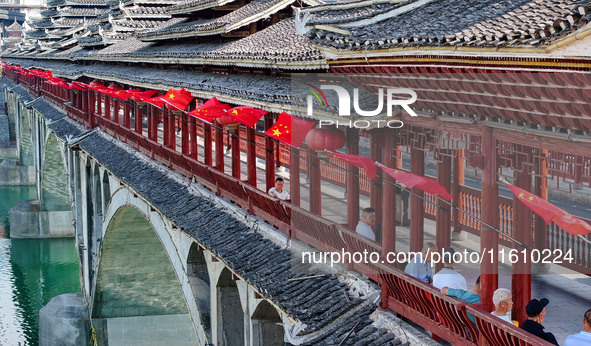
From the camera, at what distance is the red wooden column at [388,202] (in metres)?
10.4

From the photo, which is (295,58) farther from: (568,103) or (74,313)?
(74,313)

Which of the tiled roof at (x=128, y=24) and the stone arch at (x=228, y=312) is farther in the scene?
the tiled roof at (x=128, y=24)

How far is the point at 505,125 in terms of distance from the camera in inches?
342

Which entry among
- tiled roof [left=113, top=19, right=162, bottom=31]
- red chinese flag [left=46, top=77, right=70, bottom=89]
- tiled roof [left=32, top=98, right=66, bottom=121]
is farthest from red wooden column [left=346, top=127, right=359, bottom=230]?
tiled roof [left=113, top=19, right=162, bottom=31]

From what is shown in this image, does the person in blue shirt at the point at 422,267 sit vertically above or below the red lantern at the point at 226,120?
below

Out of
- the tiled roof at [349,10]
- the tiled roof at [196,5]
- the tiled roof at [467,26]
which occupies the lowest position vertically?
the tiled roof at [467,26]

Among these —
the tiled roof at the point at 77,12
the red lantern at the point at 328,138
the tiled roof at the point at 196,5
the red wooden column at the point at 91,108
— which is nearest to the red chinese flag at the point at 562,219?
the red lantern at the point at 328,138

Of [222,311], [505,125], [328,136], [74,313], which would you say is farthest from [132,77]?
[505,125]

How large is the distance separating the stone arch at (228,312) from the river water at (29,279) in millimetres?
18142

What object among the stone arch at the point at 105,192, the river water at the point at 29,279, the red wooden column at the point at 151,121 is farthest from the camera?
the river water at the point at 29,279

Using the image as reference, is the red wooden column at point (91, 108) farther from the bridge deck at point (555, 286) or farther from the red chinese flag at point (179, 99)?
the bridge deck at point (555, 286)

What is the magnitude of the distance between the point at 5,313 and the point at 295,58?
83.7ft

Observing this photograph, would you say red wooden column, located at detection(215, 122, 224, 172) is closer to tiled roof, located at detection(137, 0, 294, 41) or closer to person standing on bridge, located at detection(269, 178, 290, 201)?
person standing on bridge, located at detection(269, 178, 290, 201)

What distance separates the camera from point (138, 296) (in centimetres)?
2969
